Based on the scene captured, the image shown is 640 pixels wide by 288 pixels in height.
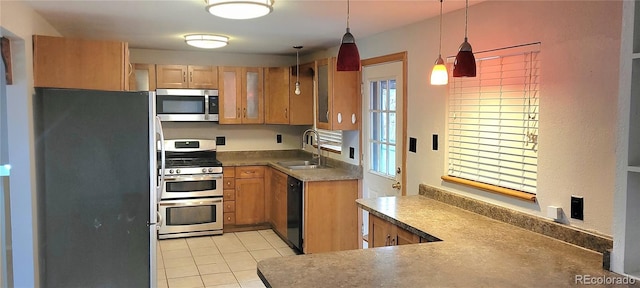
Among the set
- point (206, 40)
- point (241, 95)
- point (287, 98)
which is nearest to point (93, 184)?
point (206, 40)

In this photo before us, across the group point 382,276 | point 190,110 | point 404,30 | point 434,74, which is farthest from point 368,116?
point 382,276

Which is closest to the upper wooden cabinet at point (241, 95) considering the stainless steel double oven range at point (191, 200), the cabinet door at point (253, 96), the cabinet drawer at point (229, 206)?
the cabinet door at point (253, 96)

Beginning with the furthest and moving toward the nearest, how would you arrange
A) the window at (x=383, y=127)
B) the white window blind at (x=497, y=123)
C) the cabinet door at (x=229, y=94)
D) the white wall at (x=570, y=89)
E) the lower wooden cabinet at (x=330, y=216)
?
the cabinet door at (x=229, y=94), the lower wooden cabinet at (x=330, y=216), the window at (x=383, y=127), the white window blind at (x=497, y=123), the white wall at (x=570, y=89)

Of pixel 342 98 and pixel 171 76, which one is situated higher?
pixel 171 76

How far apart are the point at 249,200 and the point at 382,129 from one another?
2231 mm

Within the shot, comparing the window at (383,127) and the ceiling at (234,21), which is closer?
the ceiling at (234,21)

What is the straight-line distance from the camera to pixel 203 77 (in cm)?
584

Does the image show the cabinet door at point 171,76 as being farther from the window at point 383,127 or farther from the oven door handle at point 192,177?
the window at point 383,127

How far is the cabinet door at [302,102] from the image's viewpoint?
5.91 metres

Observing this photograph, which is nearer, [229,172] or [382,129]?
[382,129]

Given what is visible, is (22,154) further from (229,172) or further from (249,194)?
(249,194)

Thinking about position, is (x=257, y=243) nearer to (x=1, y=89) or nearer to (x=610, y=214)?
(x=1, y=89)

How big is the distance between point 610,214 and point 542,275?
0.54 m

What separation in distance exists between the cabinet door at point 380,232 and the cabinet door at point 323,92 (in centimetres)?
163
